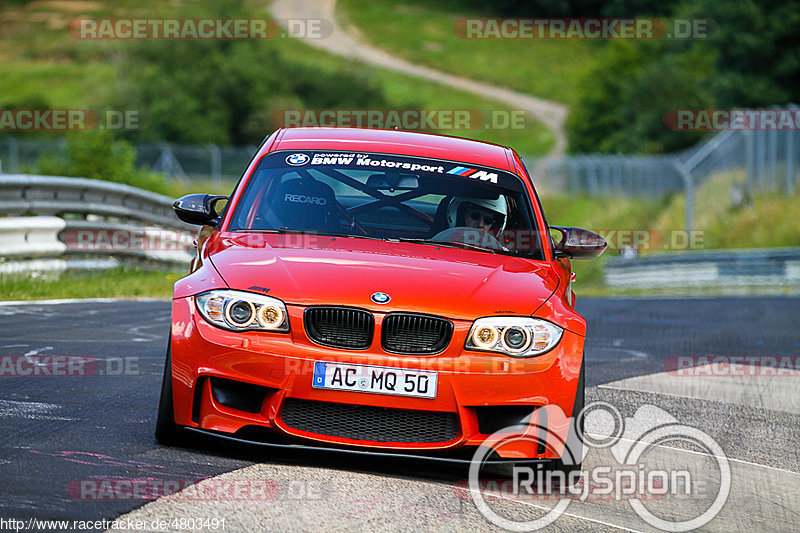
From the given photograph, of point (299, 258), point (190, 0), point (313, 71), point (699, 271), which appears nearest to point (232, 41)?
point (313, 71)

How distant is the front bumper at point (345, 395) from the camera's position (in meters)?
5.15

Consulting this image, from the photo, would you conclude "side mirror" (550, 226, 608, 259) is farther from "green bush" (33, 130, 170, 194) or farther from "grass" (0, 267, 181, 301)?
"green bush" (33, 130, 170, 194)

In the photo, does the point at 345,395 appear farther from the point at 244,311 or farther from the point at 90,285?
the point at 90,285

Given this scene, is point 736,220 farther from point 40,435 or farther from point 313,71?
point 313,71

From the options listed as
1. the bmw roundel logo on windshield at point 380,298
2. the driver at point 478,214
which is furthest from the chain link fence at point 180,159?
the bmw roundel logo on windshield at point 380,298

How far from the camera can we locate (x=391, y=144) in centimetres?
715

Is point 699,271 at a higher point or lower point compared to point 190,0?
lower

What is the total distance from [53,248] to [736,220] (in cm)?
2346

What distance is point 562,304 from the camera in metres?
5.69

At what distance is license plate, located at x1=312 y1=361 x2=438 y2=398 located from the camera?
202 inches

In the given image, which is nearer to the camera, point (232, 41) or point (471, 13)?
point (232, 41)

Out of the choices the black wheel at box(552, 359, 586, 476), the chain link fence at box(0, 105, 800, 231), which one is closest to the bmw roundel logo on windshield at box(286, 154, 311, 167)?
the black wheel at box(552, 359, 586, 476)

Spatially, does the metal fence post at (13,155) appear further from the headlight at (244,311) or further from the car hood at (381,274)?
the headlight at (244,311)

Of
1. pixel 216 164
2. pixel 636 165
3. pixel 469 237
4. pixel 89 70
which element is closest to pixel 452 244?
pixel 469 237
